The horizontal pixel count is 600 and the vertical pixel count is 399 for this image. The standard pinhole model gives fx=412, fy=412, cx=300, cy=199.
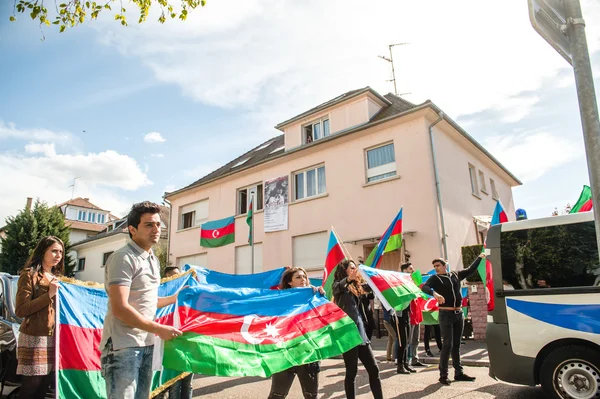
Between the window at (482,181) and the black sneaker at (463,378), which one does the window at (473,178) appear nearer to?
the window at (482,181)

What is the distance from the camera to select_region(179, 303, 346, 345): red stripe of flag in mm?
3792

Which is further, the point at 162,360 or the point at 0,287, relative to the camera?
the point at 0,287

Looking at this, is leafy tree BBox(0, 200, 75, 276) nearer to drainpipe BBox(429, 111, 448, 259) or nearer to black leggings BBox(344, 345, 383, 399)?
drainpipe BBox(429, 111, 448, 259)

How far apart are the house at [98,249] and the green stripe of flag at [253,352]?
27.9 m

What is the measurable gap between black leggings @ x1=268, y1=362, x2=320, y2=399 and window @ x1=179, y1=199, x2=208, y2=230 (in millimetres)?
19637

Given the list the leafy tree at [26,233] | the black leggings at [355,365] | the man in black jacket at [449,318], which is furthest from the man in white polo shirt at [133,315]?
the leafy tree at [26,233]

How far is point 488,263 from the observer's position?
5.81m

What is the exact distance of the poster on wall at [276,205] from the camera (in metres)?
19.0

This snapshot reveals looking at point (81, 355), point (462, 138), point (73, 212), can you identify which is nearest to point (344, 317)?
point (81, 355)

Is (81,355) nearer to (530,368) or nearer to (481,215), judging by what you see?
(530,368)

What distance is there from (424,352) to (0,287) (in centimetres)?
902

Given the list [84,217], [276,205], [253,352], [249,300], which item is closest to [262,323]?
[249,300]

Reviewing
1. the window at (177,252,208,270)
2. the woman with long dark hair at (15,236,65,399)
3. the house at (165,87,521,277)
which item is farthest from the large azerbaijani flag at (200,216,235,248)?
the woman with long dark hair at (15,236,65,399)

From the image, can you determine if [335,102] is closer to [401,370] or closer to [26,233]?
[401,370]
